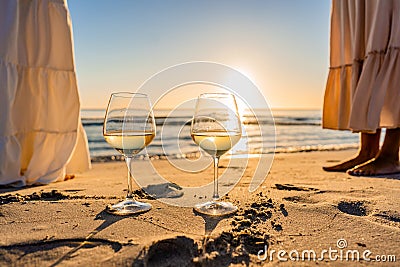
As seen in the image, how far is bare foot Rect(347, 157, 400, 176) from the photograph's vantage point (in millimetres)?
2701

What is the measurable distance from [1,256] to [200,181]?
167 centimetres

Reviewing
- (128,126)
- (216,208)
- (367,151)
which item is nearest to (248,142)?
(367,151)

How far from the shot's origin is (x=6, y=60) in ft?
7.66

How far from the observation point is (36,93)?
2.58 metres

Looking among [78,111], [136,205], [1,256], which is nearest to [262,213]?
[136,205]

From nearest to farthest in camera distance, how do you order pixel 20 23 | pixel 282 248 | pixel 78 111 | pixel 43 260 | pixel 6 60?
pixel 43 260 → pixel 282 248 → pixel 6 60 → pixel 20 23 → pixel 78 111

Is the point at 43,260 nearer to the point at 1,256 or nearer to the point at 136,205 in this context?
the point at 1,256

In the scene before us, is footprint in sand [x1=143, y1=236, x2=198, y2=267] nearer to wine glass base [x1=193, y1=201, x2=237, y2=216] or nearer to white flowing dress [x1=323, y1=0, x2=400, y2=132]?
wine glass base [x1=193, y1=201, x2=237, y2=216]

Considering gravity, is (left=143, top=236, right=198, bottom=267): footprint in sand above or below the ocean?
above

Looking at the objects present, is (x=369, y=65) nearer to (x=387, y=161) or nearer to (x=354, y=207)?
(x=387, y=161)

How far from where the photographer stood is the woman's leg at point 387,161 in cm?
272

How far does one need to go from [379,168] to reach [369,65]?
2.98 feet

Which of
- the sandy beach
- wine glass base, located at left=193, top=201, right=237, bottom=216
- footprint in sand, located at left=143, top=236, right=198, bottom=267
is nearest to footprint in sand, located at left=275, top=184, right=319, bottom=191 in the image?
the sandy beach

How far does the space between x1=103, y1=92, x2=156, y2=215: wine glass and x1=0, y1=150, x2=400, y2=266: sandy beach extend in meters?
0.10
